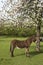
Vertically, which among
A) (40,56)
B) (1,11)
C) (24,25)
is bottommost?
(40,56)

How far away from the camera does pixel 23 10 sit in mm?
17844

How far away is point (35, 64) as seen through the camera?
14602 mm

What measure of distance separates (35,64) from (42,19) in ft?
16.0

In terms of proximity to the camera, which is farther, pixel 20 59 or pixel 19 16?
pixel 19 16

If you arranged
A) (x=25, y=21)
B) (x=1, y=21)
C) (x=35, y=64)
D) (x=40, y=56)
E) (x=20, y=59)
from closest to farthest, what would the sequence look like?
(x=35, y=64), (x=20, y=59), (x=40, y=56), (x=25, y=21), (x=1, y=21)

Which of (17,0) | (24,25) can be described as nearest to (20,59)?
(24,25)

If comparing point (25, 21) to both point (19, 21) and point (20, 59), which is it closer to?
point (19, 21)

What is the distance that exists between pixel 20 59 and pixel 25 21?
3.87 metres

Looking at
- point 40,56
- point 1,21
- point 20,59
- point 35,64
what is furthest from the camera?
point 1,21

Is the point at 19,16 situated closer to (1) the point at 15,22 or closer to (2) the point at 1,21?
(1) the point at 15,22

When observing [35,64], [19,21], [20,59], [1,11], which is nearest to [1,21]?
[1,11]

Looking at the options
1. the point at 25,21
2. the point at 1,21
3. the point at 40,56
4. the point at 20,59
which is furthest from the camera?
the point at 1,21

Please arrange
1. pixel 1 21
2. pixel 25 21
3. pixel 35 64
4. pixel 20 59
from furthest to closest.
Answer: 1. pixel 1 21
2. pixel 25 21
3. pixel 20 59
4. pixel 35 64

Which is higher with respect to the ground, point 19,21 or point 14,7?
point 14,7
